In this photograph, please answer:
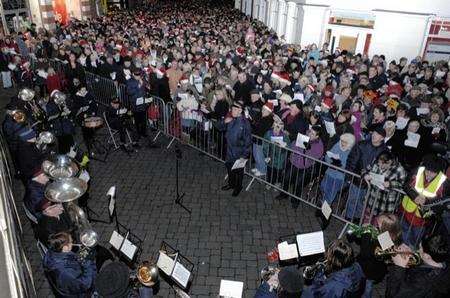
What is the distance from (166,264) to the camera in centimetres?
462

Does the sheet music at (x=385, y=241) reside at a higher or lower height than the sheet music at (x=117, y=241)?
higher

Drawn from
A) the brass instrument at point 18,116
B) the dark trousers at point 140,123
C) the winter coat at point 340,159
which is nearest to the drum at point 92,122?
the dark trousers at point 140,123

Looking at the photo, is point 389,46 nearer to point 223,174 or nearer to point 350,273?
point 223,174

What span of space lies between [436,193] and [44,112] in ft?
29.4

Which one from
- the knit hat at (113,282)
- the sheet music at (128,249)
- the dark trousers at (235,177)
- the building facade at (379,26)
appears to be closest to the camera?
the knit hat at (113,282)

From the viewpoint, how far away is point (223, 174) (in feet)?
30.3

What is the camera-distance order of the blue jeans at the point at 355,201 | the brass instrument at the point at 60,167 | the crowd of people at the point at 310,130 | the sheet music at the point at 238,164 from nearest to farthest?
1. the crowd of people at the point at 310,130
2. the brass instrument at the point at 60,167
3. the blue jeans at the point at 355,201
4. the sheet music at the point at 238,164

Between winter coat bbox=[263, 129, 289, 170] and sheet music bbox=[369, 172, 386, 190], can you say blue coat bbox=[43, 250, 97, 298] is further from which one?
sheet music bbox=[369, 172, 386, 190]

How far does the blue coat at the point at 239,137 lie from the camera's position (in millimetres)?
7633

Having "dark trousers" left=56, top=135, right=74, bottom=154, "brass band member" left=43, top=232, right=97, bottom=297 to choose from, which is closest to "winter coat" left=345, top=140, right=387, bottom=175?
"brass band member" left=43, top=232, right=97, bottom=297

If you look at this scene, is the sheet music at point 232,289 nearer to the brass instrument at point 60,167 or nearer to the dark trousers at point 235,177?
the brass instrument at point 60,167

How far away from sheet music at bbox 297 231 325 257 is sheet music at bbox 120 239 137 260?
7.79 ft

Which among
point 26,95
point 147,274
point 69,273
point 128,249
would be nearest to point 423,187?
point 147,274

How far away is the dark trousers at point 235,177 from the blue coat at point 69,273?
14.0 feet
